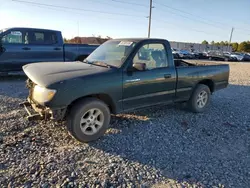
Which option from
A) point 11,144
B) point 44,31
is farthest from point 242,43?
point 11,144

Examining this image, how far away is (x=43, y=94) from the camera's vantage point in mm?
3250

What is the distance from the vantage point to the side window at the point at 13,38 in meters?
Result: 7.78

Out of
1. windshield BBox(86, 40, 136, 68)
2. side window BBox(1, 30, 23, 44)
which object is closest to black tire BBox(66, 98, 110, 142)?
windshield BBox(86, 40, 136, 68)

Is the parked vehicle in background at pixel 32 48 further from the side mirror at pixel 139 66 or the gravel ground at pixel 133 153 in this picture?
the side mirror at pixel 139 66

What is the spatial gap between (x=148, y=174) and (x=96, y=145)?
1088mm

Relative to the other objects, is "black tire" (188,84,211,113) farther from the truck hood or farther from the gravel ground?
the truck hood

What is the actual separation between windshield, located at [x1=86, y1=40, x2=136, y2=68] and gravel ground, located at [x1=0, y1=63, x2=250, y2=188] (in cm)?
127

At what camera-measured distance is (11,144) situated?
3.49m

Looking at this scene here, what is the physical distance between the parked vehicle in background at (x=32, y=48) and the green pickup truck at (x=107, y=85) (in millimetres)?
4282

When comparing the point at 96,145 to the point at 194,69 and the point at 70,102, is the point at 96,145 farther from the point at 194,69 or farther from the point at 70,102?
the point at 194,69

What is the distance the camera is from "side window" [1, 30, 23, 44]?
25.5ft

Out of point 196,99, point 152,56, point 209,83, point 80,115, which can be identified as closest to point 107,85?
point 80,115

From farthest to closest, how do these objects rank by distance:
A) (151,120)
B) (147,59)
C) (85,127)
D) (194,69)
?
(194,69) < (151,120) < (147,59) < (85,127)

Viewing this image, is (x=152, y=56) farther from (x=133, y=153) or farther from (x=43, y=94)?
(x=43, y=94)
